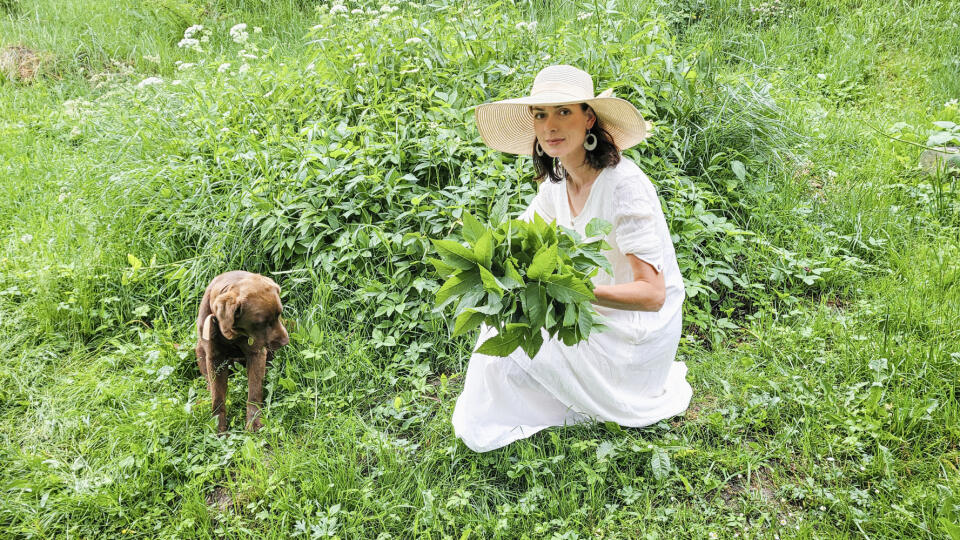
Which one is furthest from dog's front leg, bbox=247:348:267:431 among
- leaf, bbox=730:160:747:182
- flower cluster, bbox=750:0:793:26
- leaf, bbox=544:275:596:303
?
flower cluster, bbox=750:0:793:26

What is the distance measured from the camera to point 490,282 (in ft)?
7.24

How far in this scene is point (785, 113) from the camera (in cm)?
473

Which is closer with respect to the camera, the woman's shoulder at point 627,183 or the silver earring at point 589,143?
the woman's shoulder at point 627,183

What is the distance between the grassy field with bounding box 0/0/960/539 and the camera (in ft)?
8.91

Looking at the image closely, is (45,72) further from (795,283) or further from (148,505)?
(795,283)

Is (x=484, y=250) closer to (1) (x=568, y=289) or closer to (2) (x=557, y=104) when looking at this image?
(1) (x=568, y=289)

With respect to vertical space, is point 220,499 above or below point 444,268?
below

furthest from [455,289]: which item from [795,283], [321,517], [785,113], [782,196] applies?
[785,113]

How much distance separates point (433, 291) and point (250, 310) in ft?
3.11

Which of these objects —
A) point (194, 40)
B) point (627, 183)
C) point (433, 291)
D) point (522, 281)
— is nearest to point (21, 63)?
point (194, 40)

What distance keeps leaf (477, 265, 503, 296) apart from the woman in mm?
486

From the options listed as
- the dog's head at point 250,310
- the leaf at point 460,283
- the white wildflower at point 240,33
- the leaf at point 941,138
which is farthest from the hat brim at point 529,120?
the leaf at point 941,138

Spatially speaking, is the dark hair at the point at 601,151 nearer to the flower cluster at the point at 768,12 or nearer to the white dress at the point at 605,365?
the white dress at the point at 605,365

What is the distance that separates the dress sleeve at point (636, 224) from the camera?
2602mm
